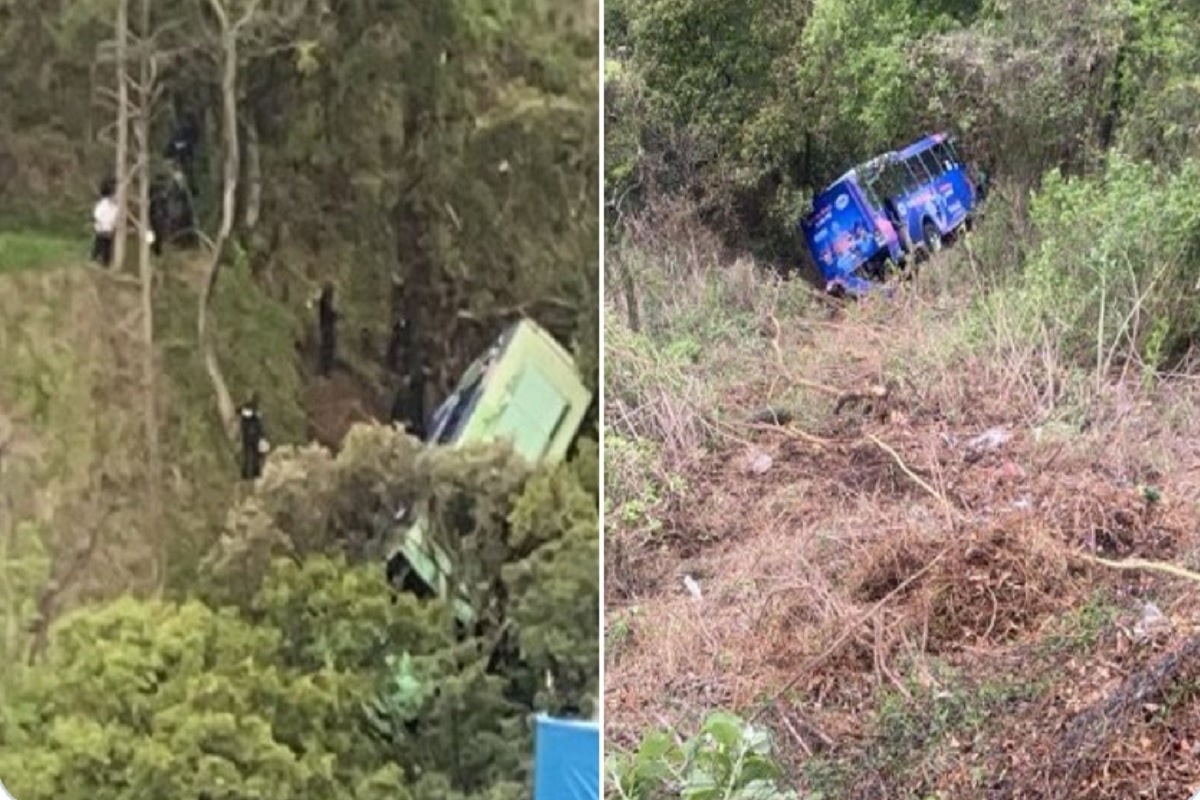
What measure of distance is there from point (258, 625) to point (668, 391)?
17.7 inches

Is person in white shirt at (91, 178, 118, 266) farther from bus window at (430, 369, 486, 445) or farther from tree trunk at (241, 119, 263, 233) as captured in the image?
bus window at (430, 369, 486, 445)

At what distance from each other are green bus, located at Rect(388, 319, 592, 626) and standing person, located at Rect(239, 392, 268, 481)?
0.15 metres

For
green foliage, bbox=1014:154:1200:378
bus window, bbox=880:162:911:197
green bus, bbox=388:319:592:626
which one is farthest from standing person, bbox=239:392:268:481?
green foliage, bbox=1014:154:1200:378

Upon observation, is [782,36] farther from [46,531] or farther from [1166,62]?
[46,531]

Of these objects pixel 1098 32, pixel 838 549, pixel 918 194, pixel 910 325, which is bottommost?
pixel 838 549

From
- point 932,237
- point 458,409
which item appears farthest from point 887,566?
point 458,409

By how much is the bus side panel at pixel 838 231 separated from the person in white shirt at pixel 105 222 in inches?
26.1

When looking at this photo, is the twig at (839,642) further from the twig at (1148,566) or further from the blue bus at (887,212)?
the blue bus at (887,212)

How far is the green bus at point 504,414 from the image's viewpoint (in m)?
1.42

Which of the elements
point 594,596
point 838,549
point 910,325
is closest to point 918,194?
point 910,325

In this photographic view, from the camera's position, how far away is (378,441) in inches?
56.2

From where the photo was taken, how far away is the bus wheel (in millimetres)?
1463

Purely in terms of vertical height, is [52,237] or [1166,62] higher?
[52,237]

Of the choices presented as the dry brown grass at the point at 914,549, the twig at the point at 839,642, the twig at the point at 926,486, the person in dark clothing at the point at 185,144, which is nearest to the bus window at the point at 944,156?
the dry brown grass at the point at 914,549
